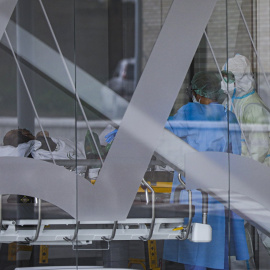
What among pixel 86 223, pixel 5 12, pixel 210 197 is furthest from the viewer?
pixel 210 197

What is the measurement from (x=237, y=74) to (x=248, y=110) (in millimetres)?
232

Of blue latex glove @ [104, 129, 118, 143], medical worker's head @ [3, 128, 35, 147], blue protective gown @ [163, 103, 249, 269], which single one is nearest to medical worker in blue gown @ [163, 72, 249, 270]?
blue protective gown @ [163, 103, 249, 269]

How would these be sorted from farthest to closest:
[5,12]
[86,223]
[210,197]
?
[210,197]
[86,223]
[5,12]

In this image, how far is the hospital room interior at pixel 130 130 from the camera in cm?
462

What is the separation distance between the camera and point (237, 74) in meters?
4.80

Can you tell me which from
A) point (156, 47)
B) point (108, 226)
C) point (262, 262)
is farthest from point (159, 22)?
point (262, 262)

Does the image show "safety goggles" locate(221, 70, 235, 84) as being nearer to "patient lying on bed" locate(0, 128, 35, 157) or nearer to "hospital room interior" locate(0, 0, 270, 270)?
"hospital room interior" locate(0, 0, 270, 270)

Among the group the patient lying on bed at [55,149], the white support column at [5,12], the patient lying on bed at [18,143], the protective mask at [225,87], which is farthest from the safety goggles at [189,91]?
the white support column at [5,12]

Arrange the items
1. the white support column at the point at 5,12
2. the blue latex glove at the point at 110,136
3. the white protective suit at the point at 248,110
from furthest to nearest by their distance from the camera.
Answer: the white protective suit at the point at 248,110, the blue latex glove at the point at 110,136, the white support column at the point at 5,12

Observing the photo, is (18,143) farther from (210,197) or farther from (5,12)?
(210,197)

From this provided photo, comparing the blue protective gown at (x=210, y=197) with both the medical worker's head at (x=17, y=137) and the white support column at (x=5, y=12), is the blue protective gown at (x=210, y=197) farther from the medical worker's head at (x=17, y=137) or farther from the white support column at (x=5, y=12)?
the white support column at (x=5, y=12)

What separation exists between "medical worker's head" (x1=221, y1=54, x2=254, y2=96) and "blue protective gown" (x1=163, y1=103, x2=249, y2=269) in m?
0.15

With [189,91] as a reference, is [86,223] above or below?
below

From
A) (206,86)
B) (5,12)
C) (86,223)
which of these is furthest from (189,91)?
(5,12)
